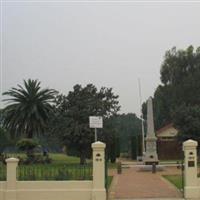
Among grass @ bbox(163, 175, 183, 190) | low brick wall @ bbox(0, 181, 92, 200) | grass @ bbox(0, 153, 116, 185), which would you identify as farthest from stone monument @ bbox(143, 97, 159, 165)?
low brick wall @ bbox(0, 181, 92, 200)

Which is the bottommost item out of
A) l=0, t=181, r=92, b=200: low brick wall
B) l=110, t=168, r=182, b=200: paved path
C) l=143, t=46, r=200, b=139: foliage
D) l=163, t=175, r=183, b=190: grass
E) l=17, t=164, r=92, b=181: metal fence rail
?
l=110, t=168, r=182, b=200: paved path

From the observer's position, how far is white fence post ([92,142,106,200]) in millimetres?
17328

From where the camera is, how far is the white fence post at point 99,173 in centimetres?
1733

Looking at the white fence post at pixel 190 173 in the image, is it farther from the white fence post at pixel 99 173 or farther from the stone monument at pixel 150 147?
the stone monument at pixel 150 147

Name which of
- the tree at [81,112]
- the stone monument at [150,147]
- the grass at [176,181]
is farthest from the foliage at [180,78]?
the grass at [176,181]

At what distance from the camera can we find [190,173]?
17.8 metres

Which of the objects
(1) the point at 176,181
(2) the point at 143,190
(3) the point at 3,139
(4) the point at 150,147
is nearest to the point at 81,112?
(4) the point at 150,147

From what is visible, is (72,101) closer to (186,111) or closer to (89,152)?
(89,152)

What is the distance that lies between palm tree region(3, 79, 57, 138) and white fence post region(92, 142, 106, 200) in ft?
119

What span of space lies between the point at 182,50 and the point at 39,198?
51.5 m

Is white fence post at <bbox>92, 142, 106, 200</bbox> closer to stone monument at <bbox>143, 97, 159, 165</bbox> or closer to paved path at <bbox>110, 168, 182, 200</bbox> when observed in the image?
paved path at <bbox>110, 168, 182, 200</bbox>

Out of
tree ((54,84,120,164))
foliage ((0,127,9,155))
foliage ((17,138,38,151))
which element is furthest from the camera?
foliage ((0,127,9,155))

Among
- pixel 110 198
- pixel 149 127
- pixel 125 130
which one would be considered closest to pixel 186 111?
pixel 149 127

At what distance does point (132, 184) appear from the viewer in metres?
23.1
